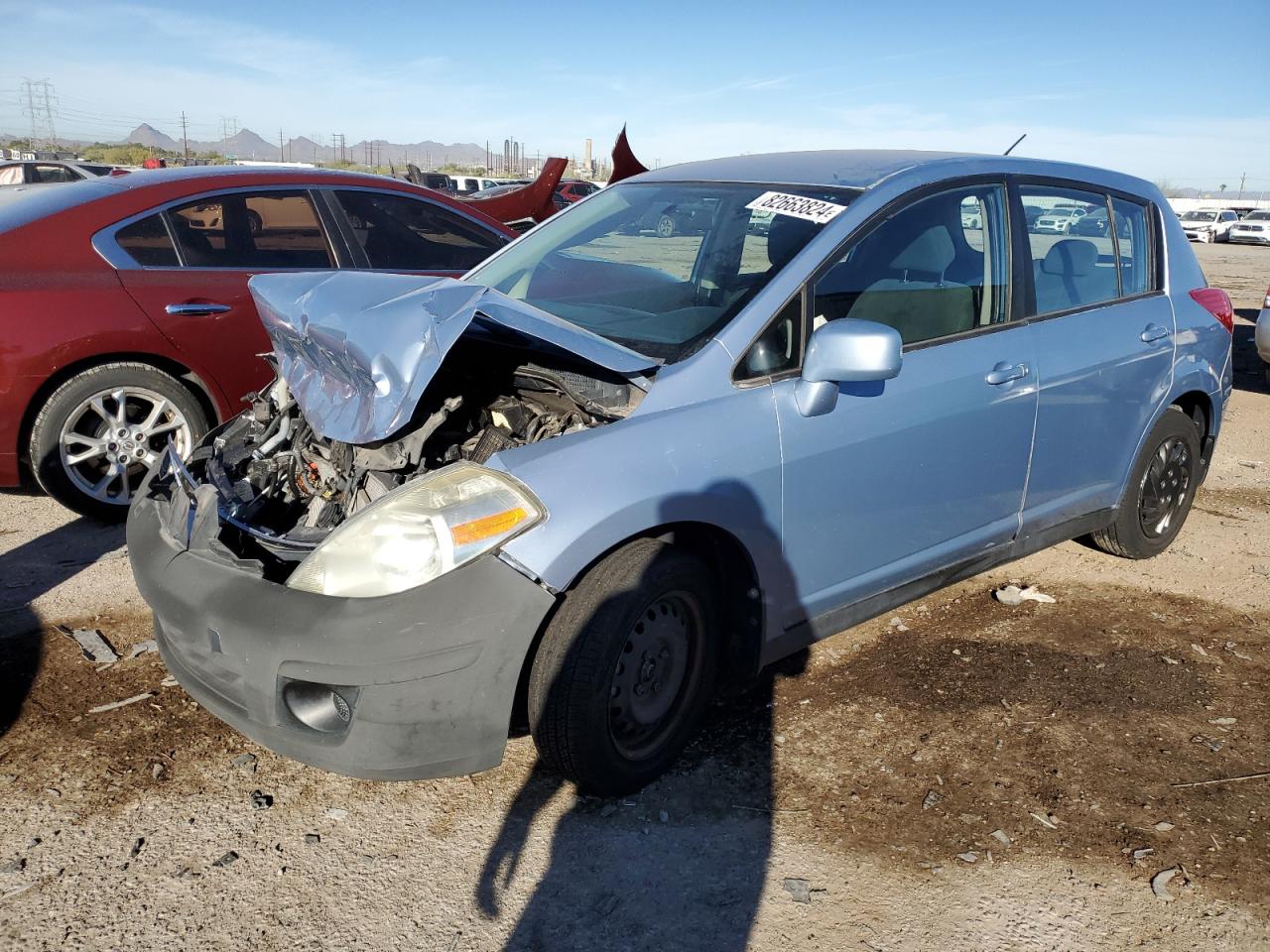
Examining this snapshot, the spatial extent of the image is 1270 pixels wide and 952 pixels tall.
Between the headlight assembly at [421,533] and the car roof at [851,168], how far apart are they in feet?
5.69

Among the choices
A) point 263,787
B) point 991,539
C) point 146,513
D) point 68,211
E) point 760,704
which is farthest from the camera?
point 68,211

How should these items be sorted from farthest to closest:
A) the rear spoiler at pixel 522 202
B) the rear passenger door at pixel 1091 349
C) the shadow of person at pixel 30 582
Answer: the rear spoiler at pixel 522 202
the rear passenger door at pixel 1091 349
the shadow of person at pixel 30 582

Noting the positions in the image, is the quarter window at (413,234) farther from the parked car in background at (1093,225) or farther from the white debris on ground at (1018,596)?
the white debris on ground at (1018,596)

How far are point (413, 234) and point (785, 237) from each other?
117 inches

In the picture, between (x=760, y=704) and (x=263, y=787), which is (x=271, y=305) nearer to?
(x=263, y=787)

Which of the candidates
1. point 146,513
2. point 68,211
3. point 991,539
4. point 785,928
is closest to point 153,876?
point 146,513

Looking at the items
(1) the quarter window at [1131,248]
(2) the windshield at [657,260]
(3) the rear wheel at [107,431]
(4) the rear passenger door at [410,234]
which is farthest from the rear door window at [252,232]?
(1) the quarter window at [1131,248]

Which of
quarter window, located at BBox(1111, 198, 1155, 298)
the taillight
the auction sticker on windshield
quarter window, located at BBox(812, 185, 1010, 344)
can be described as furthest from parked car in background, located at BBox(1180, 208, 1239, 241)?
the auction sticker on windshield

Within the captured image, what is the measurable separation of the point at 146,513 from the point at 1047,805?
2834 millimetres

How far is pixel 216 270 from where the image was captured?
5.00 meters

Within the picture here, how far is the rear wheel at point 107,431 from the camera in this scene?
4.60 meters

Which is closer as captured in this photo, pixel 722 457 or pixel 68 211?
pixel 722 457

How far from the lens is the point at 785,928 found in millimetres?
2465

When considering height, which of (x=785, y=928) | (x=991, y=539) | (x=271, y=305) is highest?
(x=271, y=305)
